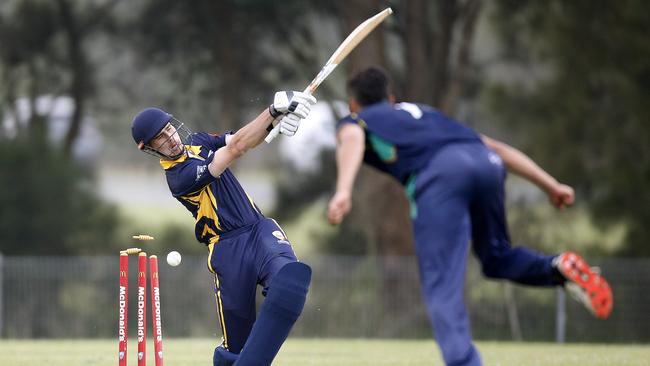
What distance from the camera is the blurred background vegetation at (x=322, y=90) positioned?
2505cm

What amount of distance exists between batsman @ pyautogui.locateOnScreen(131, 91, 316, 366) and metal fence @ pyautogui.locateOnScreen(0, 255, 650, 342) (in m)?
14.2

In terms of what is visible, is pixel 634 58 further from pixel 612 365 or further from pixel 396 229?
pixel 612 365

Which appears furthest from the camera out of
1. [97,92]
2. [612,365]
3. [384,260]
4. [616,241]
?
[97,92]

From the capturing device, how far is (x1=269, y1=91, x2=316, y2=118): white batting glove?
26.6 feet

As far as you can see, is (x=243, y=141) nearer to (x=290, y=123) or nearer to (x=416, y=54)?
(x=290, y=123)

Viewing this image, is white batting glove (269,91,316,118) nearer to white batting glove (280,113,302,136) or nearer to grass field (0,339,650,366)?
white batting glove (280,113,302,136)

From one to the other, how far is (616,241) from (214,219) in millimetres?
18788

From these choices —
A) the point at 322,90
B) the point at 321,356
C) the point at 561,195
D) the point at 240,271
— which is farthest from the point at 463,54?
the point at 561,195

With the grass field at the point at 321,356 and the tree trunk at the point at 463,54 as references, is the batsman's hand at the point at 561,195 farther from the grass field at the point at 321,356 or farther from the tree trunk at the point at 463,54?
the tree trunk at the point at 463,54

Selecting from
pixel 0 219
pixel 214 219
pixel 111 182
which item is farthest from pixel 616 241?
pixel 111 182

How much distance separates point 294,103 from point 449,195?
1.33 metres

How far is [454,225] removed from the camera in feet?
23.6

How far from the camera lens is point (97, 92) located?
31484 mm

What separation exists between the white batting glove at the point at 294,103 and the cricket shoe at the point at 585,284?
1765 millimetres
